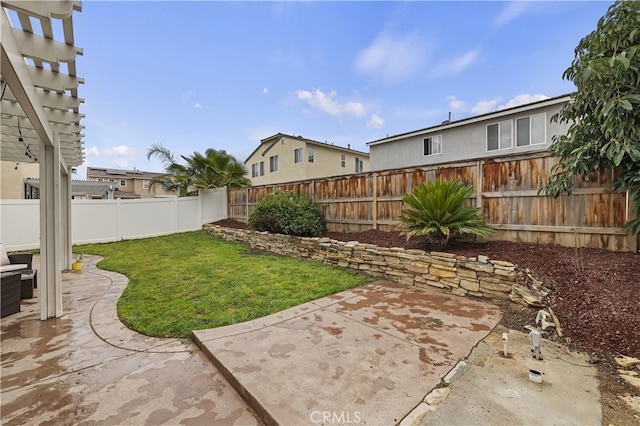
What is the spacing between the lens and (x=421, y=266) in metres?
5.04

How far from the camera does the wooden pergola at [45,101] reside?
2.10 meters

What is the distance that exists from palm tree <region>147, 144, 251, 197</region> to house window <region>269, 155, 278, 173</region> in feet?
18.8

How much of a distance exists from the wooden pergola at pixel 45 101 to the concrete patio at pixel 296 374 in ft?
3.88

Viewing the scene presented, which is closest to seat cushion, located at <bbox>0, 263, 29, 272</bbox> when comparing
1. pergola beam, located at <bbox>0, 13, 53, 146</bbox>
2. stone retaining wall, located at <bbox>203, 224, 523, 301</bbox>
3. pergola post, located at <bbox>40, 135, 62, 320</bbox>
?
pergola post, located at <bbox>40, 135, 62, 320</bbox>

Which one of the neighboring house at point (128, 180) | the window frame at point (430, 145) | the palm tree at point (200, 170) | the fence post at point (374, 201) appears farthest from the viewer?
the neighboring house at point (128, 180)

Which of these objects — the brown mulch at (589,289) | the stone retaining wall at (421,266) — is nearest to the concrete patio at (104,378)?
the brown mulch at (589,289)

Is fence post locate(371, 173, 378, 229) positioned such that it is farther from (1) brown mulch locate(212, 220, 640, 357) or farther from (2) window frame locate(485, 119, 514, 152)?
(2) window frame locate(485, 119, 514, 152)

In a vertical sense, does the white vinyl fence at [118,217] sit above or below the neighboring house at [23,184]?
below

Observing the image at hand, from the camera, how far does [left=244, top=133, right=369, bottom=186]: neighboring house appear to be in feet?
58.9

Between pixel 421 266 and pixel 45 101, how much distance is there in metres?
6.21

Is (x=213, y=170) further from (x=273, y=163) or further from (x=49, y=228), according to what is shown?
(x=49, y=228)

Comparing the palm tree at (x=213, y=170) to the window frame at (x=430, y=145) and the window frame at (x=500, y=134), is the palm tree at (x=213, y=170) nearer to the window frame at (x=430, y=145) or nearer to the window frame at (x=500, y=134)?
the window frame at (x=430, y=145)

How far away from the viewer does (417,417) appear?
6.09ft

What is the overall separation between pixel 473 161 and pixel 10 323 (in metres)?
8.20
